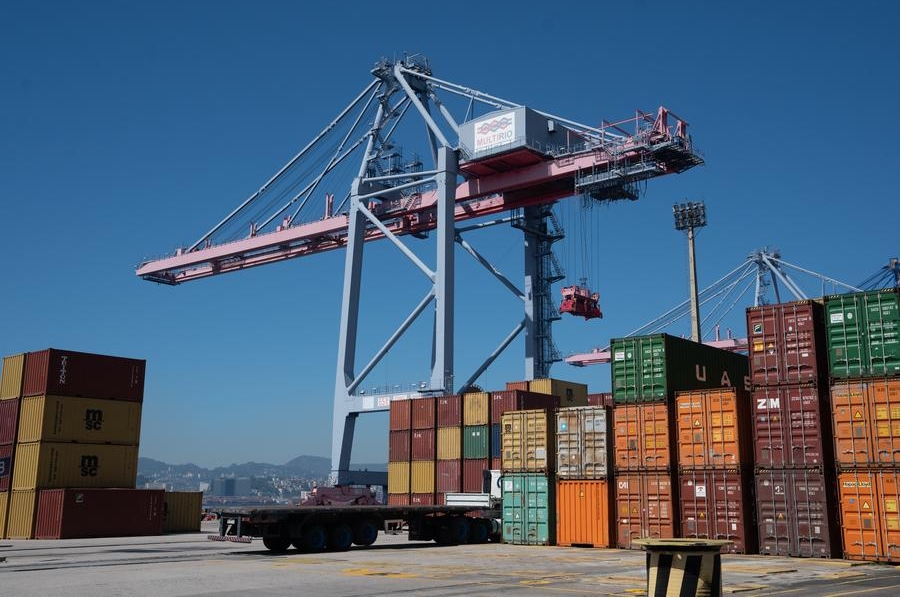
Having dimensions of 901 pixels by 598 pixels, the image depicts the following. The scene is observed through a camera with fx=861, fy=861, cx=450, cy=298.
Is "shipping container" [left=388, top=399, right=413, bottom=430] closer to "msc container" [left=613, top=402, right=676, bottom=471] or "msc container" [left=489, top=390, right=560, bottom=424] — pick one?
"msc container" [left=489, top=390, right=560, bottom=424]

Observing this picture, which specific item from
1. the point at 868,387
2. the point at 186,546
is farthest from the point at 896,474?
the point at 186,546

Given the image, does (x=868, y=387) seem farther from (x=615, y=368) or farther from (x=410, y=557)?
(x=410, y=557)

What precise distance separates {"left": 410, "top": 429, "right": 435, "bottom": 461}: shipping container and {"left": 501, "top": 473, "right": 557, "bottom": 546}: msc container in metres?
12.8

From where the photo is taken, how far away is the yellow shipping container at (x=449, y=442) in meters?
43.6

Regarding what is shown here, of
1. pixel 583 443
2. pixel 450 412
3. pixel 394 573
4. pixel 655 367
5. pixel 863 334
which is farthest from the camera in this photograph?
pixel 450 412

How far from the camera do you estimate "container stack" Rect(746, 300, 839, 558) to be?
24.9 metres

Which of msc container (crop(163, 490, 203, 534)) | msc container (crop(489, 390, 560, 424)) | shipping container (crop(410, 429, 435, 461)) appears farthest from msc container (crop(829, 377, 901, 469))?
msc container (crop(163, 490, 203, 534))

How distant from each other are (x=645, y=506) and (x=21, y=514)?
87.9ft

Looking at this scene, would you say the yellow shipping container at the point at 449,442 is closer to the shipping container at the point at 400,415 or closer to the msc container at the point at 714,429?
the shipping container at the point at 400,415

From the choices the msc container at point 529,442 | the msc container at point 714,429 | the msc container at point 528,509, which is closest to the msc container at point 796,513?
the msc container at point 714,429

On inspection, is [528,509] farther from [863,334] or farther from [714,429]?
[863,334]

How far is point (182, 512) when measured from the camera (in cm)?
4541

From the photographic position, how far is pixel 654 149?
145 ft

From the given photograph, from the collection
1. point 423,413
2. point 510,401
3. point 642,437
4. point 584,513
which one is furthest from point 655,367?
point 423,413
